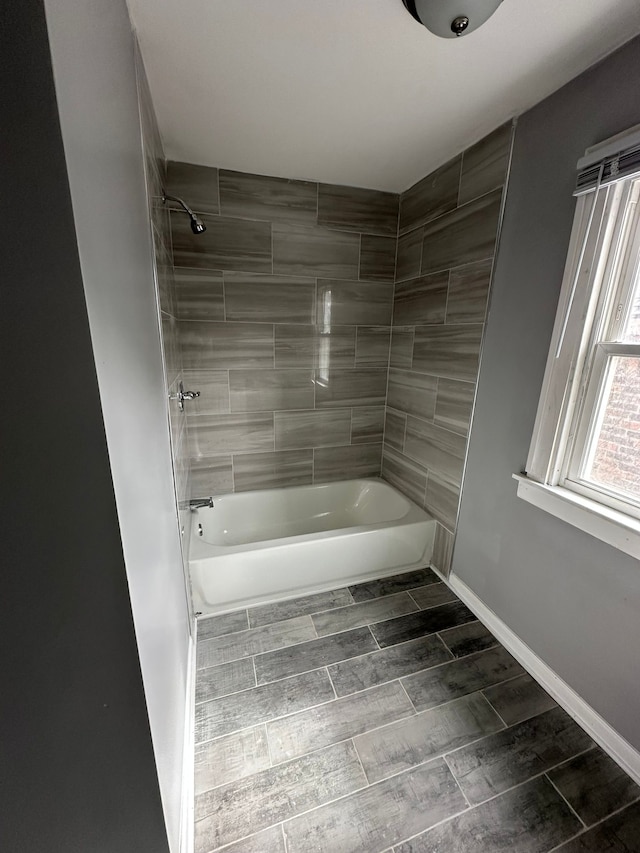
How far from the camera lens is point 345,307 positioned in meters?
2.38

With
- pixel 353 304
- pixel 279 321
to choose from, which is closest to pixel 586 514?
pixel 353 304

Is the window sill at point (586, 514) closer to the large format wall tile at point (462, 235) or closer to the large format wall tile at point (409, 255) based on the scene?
Answer: the large format wall tile at point (462, 235)

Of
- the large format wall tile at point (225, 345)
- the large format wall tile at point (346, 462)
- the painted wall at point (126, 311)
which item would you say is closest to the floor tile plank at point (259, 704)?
the painted wall at point (126, 311)

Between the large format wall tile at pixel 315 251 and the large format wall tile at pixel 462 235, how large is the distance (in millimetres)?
493

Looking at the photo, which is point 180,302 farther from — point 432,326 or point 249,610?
point 249,610

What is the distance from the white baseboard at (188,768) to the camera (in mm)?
991

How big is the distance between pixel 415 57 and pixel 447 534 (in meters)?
2.18

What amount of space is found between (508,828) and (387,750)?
1.28 ft

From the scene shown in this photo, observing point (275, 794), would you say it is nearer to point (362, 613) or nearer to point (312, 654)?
point (312, 654)

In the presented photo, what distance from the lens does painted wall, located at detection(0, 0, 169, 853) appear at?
0.41 metres

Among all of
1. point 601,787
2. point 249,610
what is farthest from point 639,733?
point 249,610

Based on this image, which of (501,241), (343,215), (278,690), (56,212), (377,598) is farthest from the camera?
(343,215)

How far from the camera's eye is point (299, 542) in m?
1.88

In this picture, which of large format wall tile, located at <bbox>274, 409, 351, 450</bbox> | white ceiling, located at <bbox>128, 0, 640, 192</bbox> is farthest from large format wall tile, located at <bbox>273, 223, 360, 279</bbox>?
large format wall tile, located at <bbox>274, 409, 351, 450</bbox>
